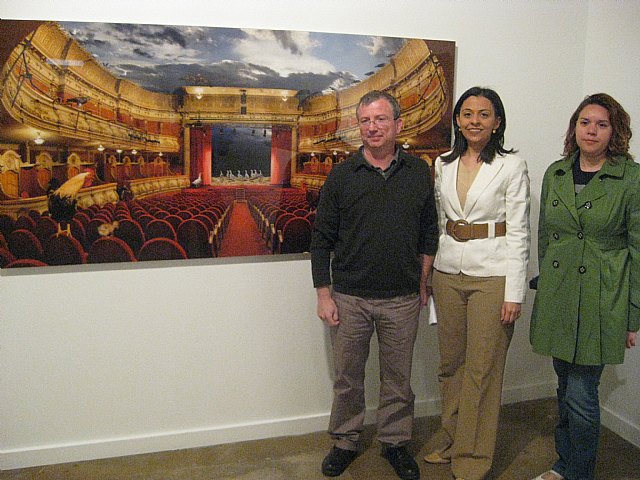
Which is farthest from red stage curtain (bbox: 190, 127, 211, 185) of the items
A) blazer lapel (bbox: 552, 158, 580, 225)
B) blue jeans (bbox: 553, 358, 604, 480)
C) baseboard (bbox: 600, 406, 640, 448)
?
baseboard (bbox: 600, 406, 640, 448)

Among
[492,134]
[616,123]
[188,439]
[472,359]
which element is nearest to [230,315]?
[188,439]

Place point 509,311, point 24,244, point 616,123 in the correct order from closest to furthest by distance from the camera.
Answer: point 616,123, point 509,311, point 24,244

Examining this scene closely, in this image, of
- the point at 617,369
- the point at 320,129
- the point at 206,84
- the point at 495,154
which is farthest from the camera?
the point at 617,369

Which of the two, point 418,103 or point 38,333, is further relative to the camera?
point 418,103

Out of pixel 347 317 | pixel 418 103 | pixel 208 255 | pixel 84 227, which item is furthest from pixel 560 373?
pixel 84 227

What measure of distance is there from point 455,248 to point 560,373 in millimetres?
708

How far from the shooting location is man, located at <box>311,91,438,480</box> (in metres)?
2.21

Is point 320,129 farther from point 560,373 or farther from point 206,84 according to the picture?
point 560,373

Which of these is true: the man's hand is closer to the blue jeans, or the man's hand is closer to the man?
the man

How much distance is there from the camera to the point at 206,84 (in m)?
2.36

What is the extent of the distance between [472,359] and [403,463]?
572 millimetres

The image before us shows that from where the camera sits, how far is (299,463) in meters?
2.47

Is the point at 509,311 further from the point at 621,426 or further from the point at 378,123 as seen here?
the point at 621,426

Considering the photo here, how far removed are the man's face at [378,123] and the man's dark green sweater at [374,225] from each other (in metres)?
0.10
